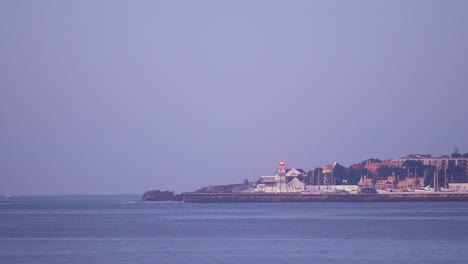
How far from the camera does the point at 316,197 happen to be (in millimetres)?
140000

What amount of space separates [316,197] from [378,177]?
27655 millimetres

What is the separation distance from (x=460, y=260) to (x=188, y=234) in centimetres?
2287

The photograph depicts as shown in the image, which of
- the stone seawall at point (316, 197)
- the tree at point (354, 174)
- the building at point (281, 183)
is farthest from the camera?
the tree at point (354, 174)

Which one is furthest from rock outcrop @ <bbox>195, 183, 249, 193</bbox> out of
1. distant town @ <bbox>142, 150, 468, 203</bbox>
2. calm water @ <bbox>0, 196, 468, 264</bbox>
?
calm water @ <bbox>0, 196, 468, 264</bbox>

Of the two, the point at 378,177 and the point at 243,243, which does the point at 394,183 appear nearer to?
the point at 378,177

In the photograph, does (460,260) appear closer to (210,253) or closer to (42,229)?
(210,253)

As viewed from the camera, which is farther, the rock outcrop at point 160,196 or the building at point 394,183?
the rock outcrop at point 160,196

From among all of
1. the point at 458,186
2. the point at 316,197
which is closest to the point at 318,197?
the point at 316,197

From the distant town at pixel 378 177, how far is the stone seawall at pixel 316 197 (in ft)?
29.3

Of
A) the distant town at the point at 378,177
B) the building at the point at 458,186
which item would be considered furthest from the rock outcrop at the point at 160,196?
the building at the point at 458,186

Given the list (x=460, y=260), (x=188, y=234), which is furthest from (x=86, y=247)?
(x=460, y=260)

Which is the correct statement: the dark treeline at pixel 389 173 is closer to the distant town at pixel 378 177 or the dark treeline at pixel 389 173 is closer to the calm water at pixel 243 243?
the distant town at pixel 378 177

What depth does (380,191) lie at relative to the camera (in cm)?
15212

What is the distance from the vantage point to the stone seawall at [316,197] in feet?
449
